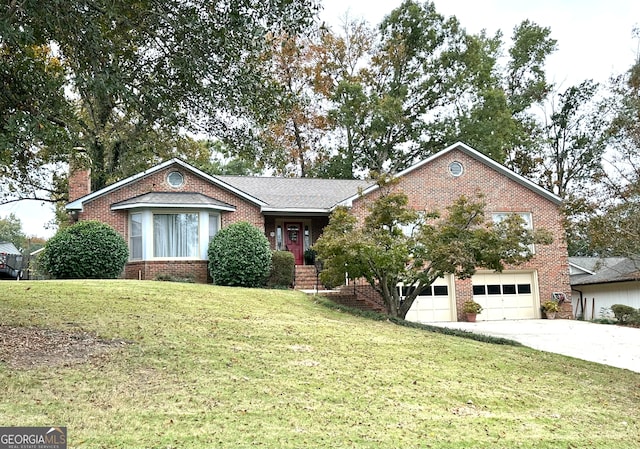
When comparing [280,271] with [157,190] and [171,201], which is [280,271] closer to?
[171,201]

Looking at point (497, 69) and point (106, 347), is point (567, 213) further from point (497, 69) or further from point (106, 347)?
point (497, 69)

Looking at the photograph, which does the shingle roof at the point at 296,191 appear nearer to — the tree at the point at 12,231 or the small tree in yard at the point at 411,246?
the small tree in yard at the point at 411,246

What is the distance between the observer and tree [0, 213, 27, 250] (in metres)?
64.5

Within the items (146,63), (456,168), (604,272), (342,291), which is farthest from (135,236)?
(604,272)

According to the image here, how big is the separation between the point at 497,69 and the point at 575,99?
5.73 meters

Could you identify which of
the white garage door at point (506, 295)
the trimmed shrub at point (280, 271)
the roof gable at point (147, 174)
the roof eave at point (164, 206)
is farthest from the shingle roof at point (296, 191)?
the white garage door at point (506, 295)

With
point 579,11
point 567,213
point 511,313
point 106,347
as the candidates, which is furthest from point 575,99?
point 106,347

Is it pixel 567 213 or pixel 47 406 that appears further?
pixel 567 213

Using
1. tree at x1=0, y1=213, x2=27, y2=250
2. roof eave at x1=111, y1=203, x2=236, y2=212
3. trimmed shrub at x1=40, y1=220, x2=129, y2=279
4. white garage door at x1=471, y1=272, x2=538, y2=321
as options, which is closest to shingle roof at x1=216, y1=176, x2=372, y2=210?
roof eave at x1=111, y1=203, x2=236, y2=212

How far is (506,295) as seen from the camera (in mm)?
21250

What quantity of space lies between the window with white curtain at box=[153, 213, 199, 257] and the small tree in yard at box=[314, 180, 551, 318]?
5.84 metres

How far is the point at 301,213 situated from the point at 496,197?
7.72m

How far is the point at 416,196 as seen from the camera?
21.0 metres

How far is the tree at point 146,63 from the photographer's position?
8266 millimetres
